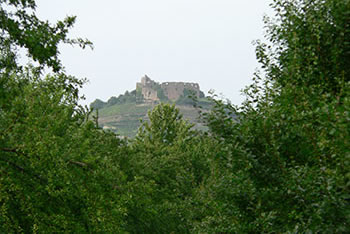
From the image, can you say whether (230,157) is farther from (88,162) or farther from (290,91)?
(88,162)

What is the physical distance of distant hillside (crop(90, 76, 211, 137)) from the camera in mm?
135250

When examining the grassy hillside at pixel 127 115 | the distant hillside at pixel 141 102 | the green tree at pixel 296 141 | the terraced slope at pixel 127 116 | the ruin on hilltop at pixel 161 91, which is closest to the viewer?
the green tree at pixel 296 141

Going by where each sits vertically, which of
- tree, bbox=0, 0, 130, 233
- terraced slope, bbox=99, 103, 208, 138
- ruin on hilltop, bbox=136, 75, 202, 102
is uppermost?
ruin on hilltop, bbox=136, 75, 202, 102

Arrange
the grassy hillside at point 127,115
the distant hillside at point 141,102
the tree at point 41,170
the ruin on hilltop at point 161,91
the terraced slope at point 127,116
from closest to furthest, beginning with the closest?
the tree at point 41,170 < the grassy hillside at point 127,115 < the terraced slope at point 127,116 < the distant hillside at point 141,102 < the ruin on hilltop at point 161,91

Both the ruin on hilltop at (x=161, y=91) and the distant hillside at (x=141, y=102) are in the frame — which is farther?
the ruin on hilltop at (x=161, y=91)

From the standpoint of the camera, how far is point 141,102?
155750 mm

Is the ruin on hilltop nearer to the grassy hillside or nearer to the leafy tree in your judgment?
the grassy hillside

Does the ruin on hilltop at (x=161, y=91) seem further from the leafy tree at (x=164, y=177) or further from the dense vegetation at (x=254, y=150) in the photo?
the dense vegetation at (x=254, y=150)

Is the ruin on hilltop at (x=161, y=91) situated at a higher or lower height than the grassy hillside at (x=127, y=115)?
higher

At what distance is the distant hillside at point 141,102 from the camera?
13525cm

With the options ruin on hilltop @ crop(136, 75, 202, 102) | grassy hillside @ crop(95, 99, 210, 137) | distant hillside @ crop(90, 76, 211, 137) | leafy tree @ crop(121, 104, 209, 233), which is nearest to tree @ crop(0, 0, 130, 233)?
leafy tree @ crop(121, 104, 209, 233)

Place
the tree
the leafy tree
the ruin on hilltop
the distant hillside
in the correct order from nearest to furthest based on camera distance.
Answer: the tree
the leafy tree
the distant hillside
the ruin on hilltop

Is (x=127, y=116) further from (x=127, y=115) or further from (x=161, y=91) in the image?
(x=161, y=91)

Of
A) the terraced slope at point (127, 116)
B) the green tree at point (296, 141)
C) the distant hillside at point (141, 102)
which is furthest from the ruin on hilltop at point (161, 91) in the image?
the green tree at point (296, 141)
